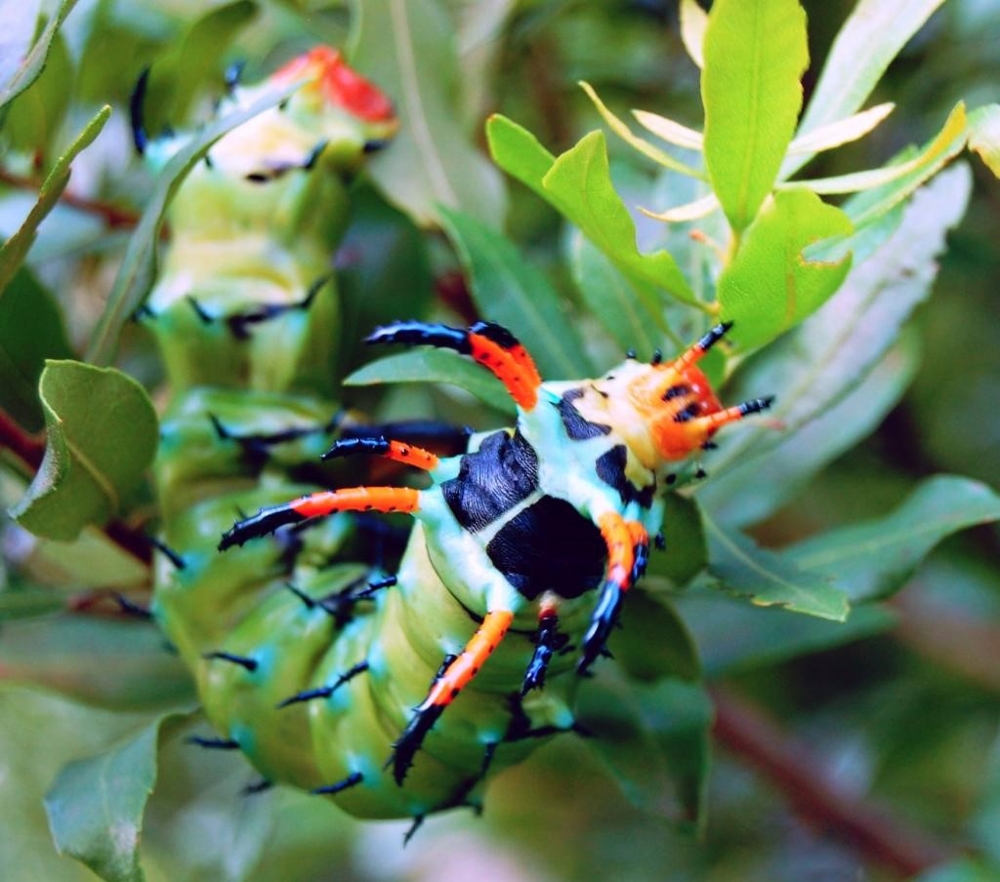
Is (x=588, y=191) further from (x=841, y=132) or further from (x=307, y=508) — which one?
(x=307, y=508)

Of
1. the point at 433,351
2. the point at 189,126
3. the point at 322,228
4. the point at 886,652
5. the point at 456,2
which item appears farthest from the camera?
the point at 886,652

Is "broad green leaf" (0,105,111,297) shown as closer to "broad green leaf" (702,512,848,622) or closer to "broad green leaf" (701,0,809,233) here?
"broad green leaf" (701,0,809,233)

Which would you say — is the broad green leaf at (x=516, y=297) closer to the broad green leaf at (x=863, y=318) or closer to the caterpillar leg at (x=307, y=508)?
the broad green leaf at (x=863, y=318)

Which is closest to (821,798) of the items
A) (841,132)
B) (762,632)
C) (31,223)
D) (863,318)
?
(762,632)

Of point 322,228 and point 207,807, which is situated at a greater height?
point 322,228

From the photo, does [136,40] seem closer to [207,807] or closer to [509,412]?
[509,412]

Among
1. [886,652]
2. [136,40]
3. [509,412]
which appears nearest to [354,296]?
[509,412]

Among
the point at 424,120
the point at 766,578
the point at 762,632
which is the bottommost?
the point at 762,632
